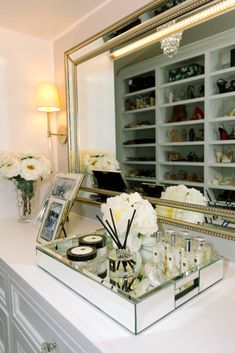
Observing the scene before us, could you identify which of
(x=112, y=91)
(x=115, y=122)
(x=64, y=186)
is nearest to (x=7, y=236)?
(x=64, y=186)

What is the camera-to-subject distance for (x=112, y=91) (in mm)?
1355

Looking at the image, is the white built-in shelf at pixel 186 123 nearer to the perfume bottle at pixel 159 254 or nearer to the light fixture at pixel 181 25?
the light fixture at pixel 181 25

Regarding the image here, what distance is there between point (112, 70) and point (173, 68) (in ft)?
1.29

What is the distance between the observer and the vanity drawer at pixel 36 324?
69 cm

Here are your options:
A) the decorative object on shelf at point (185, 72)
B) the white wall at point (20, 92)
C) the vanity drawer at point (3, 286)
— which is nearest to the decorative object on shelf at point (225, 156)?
the decorative object on shelf at point (185, 72)

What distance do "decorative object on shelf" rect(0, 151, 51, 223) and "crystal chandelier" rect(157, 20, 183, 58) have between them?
0.88 m

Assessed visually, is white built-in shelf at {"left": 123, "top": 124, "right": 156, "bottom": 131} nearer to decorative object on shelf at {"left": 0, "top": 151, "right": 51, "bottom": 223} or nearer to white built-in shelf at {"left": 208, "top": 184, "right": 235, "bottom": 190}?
white built-in shelf at {"left": 208, "top": 184, "right": 235, "bottom": 190}

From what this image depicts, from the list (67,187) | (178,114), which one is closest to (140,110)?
(178,114)

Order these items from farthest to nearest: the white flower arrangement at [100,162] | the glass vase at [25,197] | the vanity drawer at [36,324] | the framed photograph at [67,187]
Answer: the glass vase at [25,197], the white flower arrangement at [100,162], the framed photograph at [67,187], the vanity drawer at [36,324]

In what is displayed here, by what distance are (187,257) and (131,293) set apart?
0.26 meters

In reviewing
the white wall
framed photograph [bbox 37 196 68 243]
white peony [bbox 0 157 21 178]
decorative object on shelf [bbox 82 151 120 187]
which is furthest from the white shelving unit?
the white wall

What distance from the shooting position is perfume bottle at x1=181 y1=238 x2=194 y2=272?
2.72 ft

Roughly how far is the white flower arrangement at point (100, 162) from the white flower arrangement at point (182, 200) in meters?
0.34

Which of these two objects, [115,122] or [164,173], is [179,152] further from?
[115,122]
